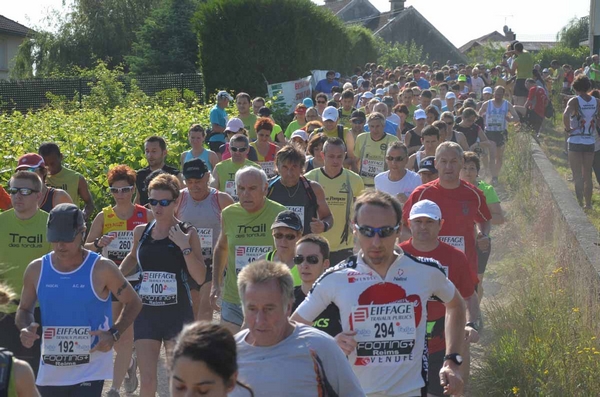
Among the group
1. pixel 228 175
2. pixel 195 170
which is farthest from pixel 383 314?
pixel 228 175

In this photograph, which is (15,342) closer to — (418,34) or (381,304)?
(381,304)

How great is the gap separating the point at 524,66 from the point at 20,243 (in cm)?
2098

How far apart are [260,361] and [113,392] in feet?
13.6

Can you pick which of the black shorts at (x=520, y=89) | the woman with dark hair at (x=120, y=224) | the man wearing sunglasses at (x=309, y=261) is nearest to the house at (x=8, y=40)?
the black shorts at (x=520, y=89)

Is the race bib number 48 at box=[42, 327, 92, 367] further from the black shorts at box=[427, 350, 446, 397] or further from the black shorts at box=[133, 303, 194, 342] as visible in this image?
the black shorts at box=[427, 350, 446, 397]

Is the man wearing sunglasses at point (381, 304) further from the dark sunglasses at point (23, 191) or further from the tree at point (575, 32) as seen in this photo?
the tree at point (575, 32)

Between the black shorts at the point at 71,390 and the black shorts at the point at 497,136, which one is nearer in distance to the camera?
the black shorts at the point at 71,390

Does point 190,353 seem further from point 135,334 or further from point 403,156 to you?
point 403,156

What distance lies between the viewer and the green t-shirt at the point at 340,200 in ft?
30.5

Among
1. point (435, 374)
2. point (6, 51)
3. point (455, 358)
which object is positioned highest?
point (6, 51)

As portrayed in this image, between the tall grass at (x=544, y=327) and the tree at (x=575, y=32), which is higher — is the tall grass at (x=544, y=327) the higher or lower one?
the lower one

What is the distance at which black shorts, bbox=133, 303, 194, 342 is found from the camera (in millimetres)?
7270

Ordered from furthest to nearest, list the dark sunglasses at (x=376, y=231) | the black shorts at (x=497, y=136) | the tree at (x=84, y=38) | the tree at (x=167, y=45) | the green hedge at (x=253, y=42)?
the tree at (x=84, y=38) < the tree at (x=167, y=45) < the green hedge at (x=253, y=42) < the black shorts at (x=497, y=136) < the dark sunglasses at (x=376, y=231)

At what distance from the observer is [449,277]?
20.5 feet
